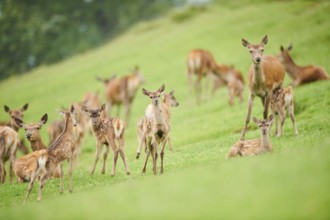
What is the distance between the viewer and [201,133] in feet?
64.8

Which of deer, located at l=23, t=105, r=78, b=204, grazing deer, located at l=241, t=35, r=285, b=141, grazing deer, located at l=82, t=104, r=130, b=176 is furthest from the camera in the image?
grazing deer, located at l=241, t=35, r=285, b=141

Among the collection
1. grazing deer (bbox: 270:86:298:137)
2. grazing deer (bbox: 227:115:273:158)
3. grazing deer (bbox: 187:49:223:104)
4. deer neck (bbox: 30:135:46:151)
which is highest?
grazing deer (bbox: 187:49:223:104)

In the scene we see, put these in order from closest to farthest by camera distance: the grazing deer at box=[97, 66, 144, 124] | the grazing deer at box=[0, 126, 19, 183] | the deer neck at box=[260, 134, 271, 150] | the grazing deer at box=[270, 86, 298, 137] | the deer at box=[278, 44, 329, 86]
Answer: the deer neck at box=[260, 134, 271, 150] < the grazing deer at box=[270, 86, 298, 137] < the grazing deer at box=[0, 126, 19, 183] < the deer at box=[278, 44, 329, 86] < the grazing deer at box=[97, 66, 144, 124]

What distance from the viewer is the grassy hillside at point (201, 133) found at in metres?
7.69

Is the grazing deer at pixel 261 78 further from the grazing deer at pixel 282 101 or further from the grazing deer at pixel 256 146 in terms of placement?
the grazing deer at pixel 256 146

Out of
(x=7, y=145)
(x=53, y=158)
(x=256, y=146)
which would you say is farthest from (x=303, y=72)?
(x=53, y=158)

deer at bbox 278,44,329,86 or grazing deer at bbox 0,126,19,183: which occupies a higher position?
deer at bbox 278,44,329,86

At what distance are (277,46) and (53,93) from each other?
1599 centimetres

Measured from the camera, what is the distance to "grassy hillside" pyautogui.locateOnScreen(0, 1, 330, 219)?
7.69 meters

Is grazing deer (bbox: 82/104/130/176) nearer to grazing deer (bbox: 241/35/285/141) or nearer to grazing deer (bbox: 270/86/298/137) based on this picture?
grazing deer (bbox: 241/35/285/141)

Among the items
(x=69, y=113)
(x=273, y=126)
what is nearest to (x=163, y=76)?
(x=273, y=126)

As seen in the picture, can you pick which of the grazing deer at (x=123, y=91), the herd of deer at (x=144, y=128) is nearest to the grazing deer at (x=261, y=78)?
the herd of deer at (x=144, y=128)

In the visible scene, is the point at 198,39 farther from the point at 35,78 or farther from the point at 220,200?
the point at 220,200

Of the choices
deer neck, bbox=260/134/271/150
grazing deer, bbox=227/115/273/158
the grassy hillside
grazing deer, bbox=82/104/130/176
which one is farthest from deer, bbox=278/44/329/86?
grazing deer, bbox=82/104/130/176
